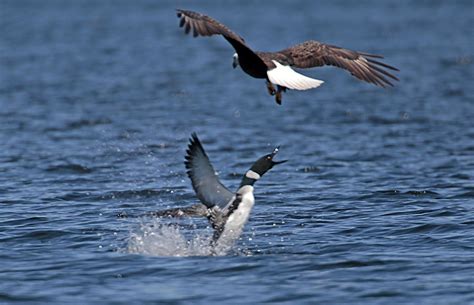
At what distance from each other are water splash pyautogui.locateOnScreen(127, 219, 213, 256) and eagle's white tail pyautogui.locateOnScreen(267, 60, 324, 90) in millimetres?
1642

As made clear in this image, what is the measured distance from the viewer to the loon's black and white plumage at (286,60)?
9523mm

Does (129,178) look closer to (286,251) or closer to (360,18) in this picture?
(286,251)

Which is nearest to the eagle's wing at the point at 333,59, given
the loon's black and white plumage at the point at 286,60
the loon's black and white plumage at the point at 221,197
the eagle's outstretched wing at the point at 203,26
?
the loon's black and white plumage at the point at 286,60

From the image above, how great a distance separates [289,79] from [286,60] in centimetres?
72

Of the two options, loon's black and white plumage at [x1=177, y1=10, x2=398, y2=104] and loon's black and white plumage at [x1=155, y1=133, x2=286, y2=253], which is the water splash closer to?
loon's black and white plumage at [x1=155, y1=133, x2=286, y2=253]

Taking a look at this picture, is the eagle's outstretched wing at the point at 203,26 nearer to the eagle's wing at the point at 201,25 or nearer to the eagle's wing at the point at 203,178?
the eagle's wing at the point at 201,25

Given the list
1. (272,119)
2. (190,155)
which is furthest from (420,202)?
(272,119)

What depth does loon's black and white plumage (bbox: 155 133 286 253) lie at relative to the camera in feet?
30.2

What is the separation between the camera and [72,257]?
9.47 meters

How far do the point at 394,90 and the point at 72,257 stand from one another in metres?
15.9

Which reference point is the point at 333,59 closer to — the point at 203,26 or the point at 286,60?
the point at 286,60

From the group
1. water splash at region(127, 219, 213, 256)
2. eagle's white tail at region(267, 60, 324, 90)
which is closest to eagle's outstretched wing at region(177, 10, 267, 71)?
eagle's white tail at region(267, 60, 324, 90)

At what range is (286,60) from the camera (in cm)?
1061

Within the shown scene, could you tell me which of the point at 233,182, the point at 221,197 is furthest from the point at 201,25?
the point at 233,182
